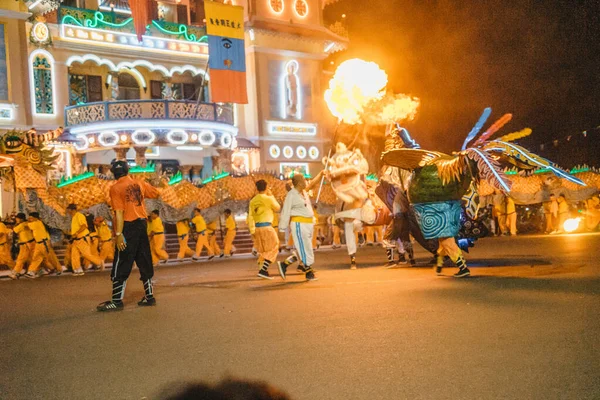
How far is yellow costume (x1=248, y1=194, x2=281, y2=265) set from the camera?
1151 centimetres

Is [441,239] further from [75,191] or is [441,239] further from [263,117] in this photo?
[263,117]

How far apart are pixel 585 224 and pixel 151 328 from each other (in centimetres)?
2346

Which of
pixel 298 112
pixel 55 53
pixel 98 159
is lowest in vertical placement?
pixel 98 159

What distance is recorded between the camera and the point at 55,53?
25594 mm

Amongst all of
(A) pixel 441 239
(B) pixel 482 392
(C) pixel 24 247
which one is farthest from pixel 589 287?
(C) pixel 24 247

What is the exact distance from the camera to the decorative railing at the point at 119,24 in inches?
1012

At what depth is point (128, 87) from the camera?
2867 cm

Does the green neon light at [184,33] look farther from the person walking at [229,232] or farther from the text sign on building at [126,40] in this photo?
the person walking at [229,232]

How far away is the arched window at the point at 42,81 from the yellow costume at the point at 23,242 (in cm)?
1135

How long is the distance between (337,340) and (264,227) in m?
6.26

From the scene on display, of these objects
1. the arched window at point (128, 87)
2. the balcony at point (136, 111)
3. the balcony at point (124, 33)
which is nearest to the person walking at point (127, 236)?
the balcony at point (136, 111)

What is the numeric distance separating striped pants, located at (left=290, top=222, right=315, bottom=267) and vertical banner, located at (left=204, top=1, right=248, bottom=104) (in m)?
15.3

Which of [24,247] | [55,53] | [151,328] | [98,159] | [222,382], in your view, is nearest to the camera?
[222,382]

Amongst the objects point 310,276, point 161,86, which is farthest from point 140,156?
point 310,276
